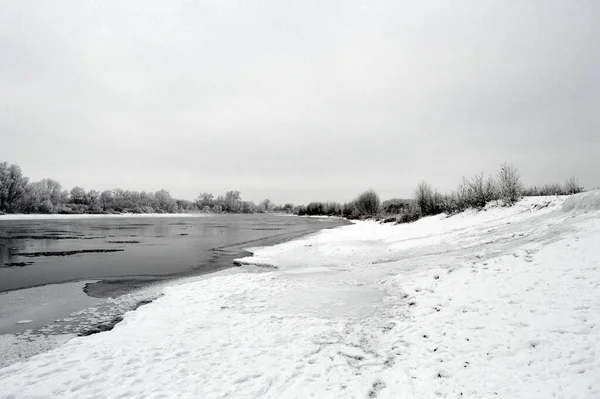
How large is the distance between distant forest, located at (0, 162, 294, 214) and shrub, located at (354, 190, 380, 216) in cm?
7832

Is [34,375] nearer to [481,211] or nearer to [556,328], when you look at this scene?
[556,328]

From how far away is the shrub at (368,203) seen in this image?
76000mm

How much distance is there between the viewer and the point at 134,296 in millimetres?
10234

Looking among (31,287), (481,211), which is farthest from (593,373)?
(481,211)

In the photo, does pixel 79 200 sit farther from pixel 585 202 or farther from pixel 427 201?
pixel 585 202

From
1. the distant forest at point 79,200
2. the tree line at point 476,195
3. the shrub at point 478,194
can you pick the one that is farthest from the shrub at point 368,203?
the distant forest at point 79,200

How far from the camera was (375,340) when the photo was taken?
6.00m

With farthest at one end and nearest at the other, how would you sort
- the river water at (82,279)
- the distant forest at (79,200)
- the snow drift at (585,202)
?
the distant forest at (79,200), the snow drift at (585,202), the river water at (82,279)

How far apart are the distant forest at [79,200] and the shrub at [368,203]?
78.3 meters

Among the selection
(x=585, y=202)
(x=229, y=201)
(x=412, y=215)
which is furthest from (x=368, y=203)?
(x=229, y=201)

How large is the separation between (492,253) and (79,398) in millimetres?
10989

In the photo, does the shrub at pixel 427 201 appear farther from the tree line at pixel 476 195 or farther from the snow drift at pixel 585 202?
the snow drift at pixel 585 202

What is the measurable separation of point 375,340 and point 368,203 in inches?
2891

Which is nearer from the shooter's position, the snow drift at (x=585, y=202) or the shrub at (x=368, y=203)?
the snow drift at (x=585, y=202)
